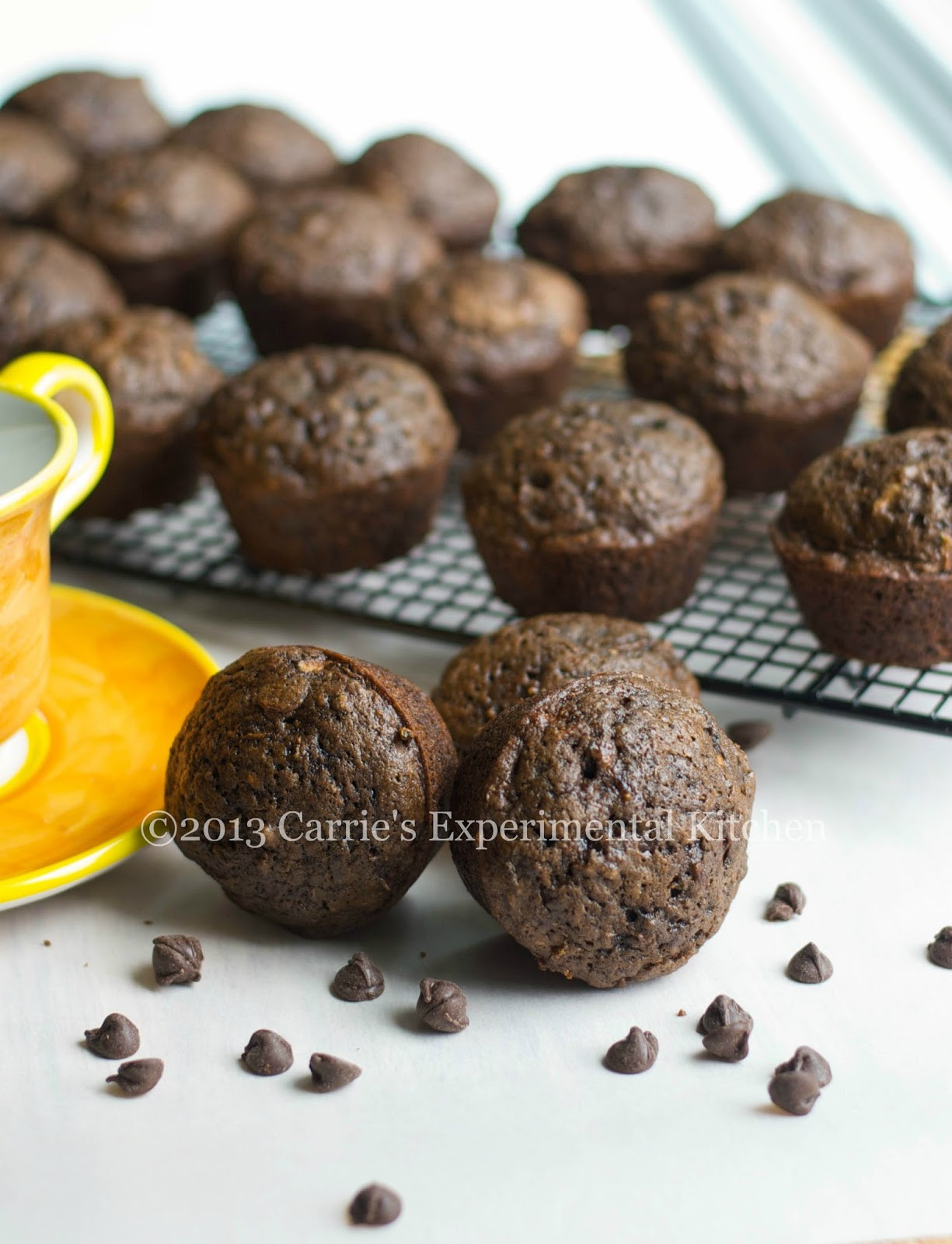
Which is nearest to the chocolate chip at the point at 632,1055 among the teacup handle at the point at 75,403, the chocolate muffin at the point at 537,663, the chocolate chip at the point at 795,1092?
the chocolate chip at the point at 795,1092

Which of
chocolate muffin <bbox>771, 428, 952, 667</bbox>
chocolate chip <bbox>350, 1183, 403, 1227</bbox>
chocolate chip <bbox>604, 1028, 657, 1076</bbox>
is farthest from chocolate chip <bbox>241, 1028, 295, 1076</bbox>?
chocolate muffin <bbox>771, 428, 952, 667</bbox>

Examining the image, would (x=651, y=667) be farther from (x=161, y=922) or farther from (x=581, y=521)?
(x=161, y=922)

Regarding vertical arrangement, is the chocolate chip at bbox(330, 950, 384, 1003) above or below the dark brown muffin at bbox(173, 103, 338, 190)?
above

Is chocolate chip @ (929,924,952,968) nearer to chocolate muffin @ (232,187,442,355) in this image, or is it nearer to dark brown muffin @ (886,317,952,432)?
dark brown muffin @ (886,317,952,432)

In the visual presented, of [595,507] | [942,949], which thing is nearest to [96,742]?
[595,507]

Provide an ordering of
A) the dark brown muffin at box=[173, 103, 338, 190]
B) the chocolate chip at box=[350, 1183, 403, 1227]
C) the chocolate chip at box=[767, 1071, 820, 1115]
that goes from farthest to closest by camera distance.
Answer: the dark brown muffin at box=[173, 103, 338, 190] < the chocolate chip at box=[767, 1071, 820, 1115] < the chocolate chip at box=[350, 1183, 403, 1227]

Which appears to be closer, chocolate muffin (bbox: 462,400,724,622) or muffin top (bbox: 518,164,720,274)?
chocolate muffin (bbox: 462,400,724,622)
